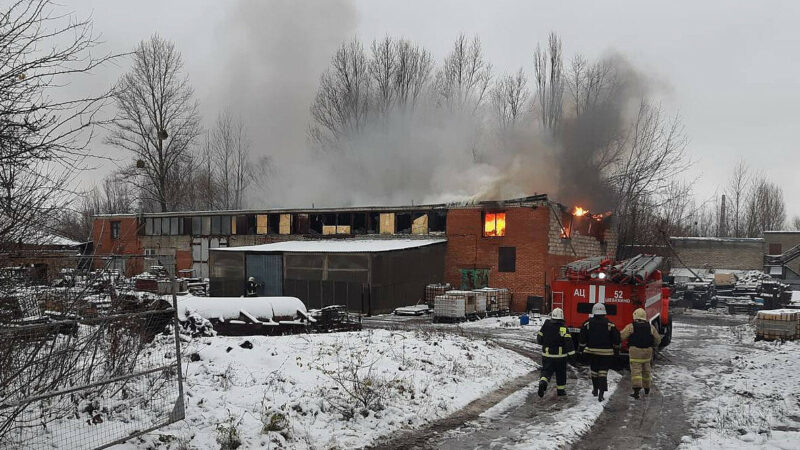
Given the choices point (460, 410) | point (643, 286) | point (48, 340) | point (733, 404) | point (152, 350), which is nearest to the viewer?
point (48, 340)

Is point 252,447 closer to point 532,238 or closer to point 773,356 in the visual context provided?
point 773,356

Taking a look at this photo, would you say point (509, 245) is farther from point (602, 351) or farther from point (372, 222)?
point (602, 351)

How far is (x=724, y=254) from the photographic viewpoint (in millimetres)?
43406

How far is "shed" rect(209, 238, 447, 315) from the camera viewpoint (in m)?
26.9

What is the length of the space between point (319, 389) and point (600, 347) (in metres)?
5.37

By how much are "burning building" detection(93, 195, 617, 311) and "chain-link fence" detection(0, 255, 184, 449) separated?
19.4m

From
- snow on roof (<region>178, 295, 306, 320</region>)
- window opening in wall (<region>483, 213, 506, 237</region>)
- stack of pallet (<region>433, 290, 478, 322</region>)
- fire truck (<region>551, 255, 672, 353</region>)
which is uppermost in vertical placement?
window opening in wall (<region>483, 213, 506, 237</region>)

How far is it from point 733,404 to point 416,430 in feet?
19.9

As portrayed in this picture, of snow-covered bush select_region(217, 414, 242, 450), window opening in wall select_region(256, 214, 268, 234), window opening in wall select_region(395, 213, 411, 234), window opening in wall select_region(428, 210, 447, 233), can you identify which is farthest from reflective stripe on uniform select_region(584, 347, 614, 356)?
window opening in wall select_region(256, 214, 268, 234)

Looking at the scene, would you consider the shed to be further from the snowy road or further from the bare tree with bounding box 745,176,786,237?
the bare tree with bounding box 745,176,786,237

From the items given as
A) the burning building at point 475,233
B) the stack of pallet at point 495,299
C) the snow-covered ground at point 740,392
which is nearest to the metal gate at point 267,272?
the burning building at point 475,233

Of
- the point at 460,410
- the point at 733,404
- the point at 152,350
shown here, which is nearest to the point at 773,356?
the point at 733,404

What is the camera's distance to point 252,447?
7.07 metres

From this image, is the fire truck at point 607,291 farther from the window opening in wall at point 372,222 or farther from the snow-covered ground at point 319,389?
the window opening in wall at point 372,222
